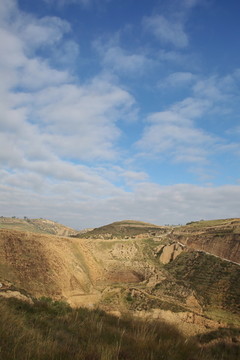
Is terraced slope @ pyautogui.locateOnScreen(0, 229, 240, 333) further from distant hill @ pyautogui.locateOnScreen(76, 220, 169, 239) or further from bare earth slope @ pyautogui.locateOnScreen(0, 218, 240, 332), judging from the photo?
distant hill @ pyautogui.locateOnScreen(76, 220, 169, 239)

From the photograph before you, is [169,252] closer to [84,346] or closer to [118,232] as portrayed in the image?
[118,232]

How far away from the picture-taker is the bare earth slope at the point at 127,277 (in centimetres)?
2944

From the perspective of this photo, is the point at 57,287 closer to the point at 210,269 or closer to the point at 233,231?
the point at 210,269

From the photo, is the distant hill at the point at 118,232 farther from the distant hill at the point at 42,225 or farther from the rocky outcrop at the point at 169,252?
the distant hill at the point at 42,225

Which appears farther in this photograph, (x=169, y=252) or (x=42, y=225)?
(x=42, y=225)

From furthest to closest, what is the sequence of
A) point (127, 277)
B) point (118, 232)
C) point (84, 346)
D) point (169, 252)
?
1. point (118, 232)
2. point (169, 252)
3. point (127, 277)
4. point (84, 346)

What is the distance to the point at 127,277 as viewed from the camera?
4547 cm

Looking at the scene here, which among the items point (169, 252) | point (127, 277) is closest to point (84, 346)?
point (127, 277)

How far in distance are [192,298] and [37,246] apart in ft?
81.4

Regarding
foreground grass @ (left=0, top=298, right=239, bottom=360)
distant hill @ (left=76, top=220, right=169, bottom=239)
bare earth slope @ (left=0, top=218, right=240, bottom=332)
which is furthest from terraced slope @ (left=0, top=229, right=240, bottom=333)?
distant hill @ (left=76, top=220, right=169, bottom=239)

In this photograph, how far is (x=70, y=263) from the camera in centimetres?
4081

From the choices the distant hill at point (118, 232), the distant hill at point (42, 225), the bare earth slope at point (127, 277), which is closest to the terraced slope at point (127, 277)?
the bare earth slope at point (127, 277)

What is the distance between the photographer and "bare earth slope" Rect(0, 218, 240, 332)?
96.6 ft

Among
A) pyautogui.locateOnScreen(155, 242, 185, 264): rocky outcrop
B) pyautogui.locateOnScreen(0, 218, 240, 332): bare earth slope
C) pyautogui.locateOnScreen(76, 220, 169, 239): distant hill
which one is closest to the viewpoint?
pyautogui.locateOnScreen(0, 218, 240, 332): bare earth slope
